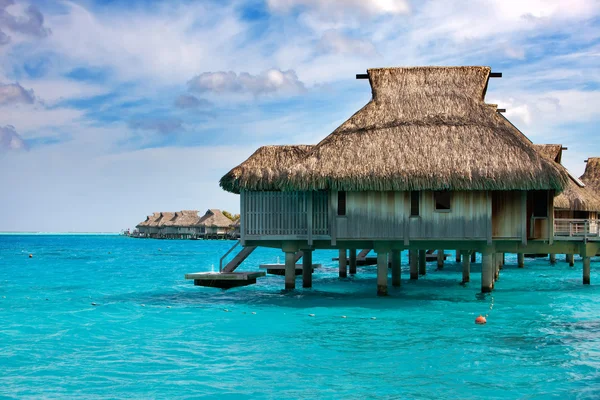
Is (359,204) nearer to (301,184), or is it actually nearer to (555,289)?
(301,184)

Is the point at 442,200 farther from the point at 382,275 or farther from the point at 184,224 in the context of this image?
the point at 184,224

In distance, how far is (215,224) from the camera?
113562 millimetres

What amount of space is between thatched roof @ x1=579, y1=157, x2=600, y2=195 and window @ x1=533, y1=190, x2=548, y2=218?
18462 millimetres

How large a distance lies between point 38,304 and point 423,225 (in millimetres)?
13960

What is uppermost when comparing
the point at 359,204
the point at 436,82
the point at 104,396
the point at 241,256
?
the point at 436,82

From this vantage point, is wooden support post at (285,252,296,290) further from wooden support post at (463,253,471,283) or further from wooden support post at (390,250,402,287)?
wooden support post at (463,253,471,283)

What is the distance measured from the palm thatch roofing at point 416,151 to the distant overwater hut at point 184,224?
3954 inches

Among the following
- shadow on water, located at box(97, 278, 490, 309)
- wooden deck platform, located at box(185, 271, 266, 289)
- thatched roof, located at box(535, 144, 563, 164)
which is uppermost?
thatched roof, located at box(535, 144, 563, 164)

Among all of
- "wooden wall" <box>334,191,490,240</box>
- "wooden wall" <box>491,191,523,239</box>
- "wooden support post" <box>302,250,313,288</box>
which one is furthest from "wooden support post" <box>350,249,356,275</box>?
"wooden wall" <box>491,191,523,239</box>

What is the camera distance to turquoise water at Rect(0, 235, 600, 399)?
12.6m

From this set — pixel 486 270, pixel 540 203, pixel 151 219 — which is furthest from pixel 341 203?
pixel 151 219

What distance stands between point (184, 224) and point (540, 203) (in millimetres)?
106855

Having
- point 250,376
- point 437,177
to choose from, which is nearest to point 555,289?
point 437,177

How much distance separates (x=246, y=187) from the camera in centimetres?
2272
